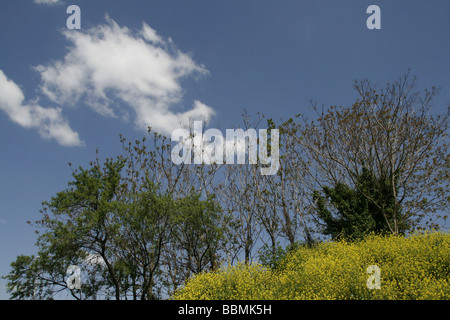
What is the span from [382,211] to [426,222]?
457 cm

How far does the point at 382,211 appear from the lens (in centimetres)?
2023

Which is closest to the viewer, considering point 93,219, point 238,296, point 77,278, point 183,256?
point 238,296

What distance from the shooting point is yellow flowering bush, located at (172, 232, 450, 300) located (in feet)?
37.4

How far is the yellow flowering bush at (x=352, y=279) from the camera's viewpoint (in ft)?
37.4

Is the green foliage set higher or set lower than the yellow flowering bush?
higher

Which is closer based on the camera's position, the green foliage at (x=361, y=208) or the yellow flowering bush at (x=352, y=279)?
the yellow flowering bush at (x=352, y=279)

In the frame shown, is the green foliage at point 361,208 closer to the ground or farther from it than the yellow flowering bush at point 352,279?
farther from it

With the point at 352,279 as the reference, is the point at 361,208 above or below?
above

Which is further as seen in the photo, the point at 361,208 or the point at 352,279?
the point at 361,208

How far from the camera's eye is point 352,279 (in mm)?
11906

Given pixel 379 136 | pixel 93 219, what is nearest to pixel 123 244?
pixel 93 219

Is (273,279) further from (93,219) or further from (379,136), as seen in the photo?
(379,136)

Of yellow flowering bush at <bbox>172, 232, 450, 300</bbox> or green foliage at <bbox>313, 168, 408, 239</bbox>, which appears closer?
yellow flowering bush at <bbox>172, 232, 450, 300</bbox>
